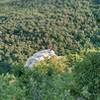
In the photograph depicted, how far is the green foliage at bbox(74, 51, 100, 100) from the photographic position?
28.0 meters

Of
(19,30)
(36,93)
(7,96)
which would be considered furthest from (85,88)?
(19,30)

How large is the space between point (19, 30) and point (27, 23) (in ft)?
25.2

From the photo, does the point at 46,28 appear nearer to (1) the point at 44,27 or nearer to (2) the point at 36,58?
(1) the point at 44,27

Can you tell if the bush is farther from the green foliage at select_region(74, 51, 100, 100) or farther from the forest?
the forest

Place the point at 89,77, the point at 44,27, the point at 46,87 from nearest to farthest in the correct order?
the point at 89,77
the point at 46,87
the point at 44,27

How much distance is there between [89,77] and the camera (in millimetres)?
28375

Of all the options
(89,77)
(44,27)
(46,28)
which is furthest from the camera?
(44,27)

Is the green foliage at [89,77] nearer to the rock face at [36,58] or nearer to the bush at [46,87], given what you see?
the bush at [46,87]

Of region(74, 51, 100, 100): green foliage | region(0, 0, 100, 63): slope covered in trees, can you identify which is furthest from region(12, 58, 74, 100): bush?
region(0, 0, 100, 63): slope covered in trees

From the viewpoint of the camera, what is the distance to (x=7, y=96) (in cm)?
2714

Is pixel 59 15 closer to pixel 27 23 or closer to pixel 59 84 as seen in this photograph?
pixel 27 23

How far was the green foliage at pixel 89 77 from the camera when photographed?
28.0 m

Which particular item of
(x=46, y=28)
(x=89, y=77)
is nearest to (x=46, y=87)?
(x=89, y=77)

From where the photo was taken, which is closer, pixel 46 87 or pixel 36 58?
pixel 46 87
